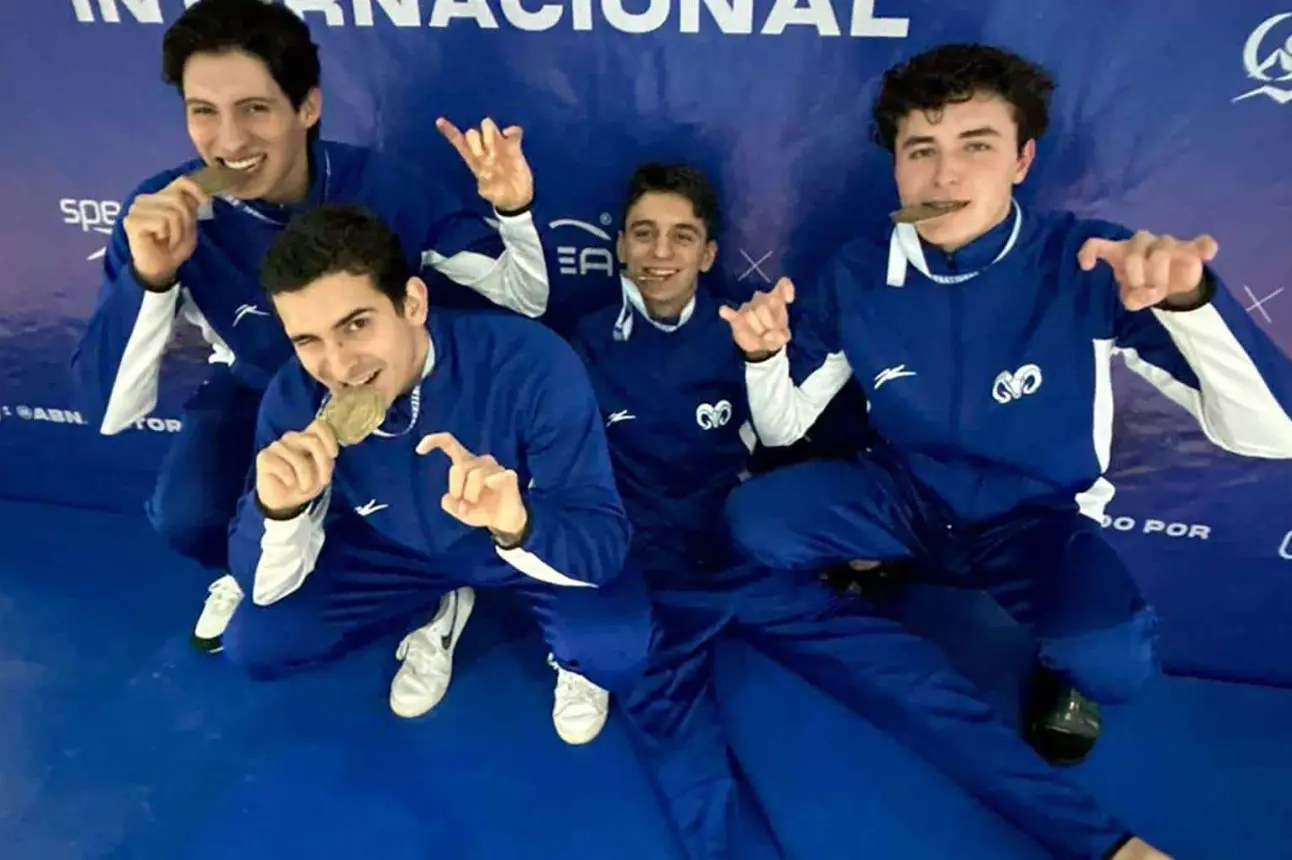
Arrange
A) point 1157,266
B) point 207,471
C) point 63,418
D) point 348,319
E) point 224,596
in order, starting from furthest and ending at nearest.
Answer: point 63,418 → point 224,596 → point 207,471 → point 348,319 → point 1157,266

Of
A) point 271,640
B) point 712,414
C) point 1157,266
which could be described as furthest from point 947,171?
point 271,640

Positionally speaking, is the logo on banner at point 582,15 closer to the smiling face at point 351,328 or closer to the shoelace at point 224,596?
the smiling face at point 351,328

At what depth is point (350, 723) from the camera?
162 centimetres

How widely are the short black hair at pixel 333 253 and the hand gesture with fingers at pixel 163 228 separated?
18 centimetres

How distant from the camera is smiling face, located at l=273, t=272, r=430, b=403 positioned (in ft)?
4.20

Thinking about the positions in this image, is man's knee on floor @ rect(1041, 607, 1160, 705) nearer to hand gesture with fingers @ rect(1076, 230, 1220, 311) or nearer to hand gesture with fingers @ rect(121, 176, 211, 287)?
hand gesture with fingers @ rect(1076, 230, 1220, 311)

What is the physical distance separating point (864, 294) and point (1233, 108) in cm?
52

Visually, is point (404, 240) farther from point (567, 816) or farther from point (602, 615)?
point (567, 816)

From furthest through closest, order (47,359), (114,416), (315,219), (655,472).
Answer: (47,359) < (655,472) < (114,416) < (315,219)

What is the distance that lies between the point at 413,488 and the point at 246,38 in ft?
2.13

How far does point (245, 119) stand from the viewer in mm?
1465

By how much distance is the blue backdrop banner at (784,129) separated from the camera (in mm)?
1404

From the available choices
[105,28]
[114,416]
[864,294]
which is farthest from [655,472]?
[105,28]

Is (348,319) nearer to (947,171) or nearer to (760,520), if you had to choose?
(760,520)
